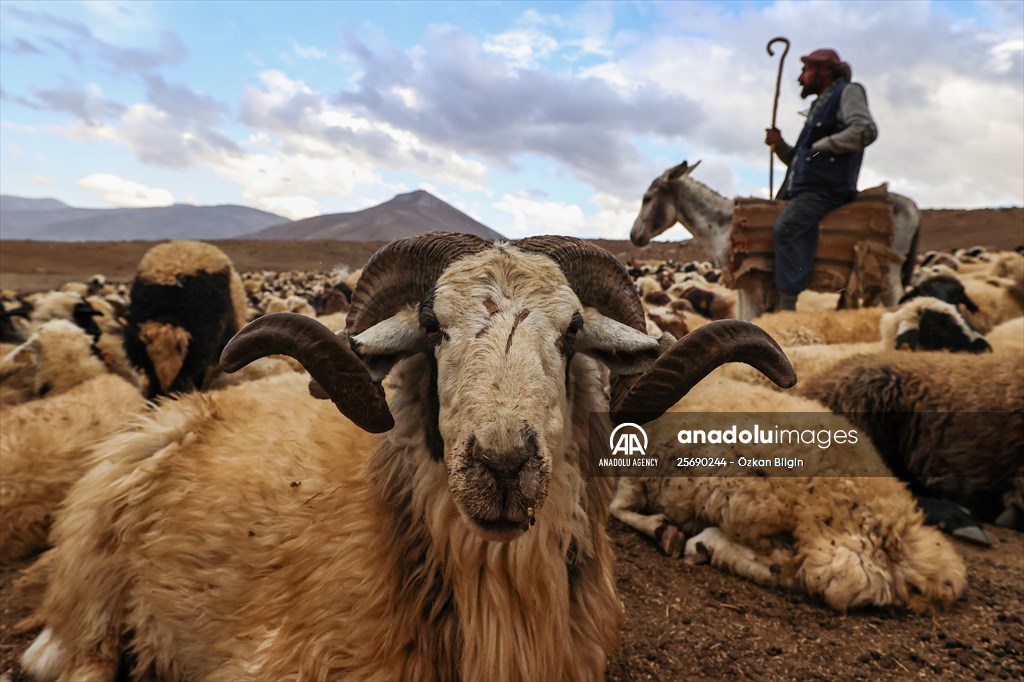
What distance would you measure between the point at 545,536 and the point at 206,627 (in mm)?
1596

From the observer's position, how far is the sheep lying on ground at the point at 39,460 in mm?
4090

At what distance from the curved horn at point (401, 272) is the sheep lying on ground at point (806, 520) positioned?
2580 mm

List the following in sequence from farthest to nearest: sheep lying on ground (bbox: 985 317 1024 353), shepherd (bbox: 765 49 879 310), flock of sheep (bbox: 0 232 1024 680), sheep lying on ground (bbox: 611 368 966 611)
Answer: shepherd (bbox: 765 49 879 310), sheep lying on ground (bbox: 985 317 1024 353), sheep lying on ground (bbox: 611 368 966 611), flock of sheep (bbox: 0 232 1024 680)

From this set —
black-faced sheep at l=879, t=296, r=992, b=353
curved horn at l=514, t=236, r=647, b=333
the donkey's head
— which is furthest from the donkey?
curved horn at l=514, t=236, r=647, b=333

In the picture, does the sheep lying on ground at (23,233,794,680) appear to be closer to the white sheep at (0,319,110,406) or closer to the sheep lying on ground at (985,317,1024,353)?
the white sheep at (0,319,110,406)

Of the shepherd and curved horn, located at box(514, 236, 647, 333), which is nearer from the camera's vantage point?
curved horn, located at box(514, 236, 647, 333)

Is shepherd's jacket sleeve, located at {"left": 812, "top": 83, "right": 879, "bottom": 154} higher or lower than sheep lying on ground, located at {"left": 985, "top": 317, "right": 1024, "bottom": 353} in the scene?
higher

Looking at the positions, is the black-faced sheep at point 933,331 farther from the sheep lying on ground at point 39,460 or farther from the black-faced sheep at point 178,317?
the black-faced sheep at point 178,317

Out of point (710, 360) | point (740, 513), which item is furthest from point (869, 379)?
point (710, 360)

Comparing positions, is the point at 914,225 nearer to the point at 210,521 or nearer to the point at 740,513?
the point at 740,513

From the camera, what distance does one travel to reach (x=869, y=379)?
5125 millimetres

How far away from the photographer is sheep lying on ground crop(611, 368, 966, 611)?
337 centimetres

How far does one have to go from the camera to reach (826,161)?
7.55m

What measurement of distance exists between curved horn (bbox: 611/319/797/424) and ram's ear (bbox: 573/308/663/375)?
98 mm
